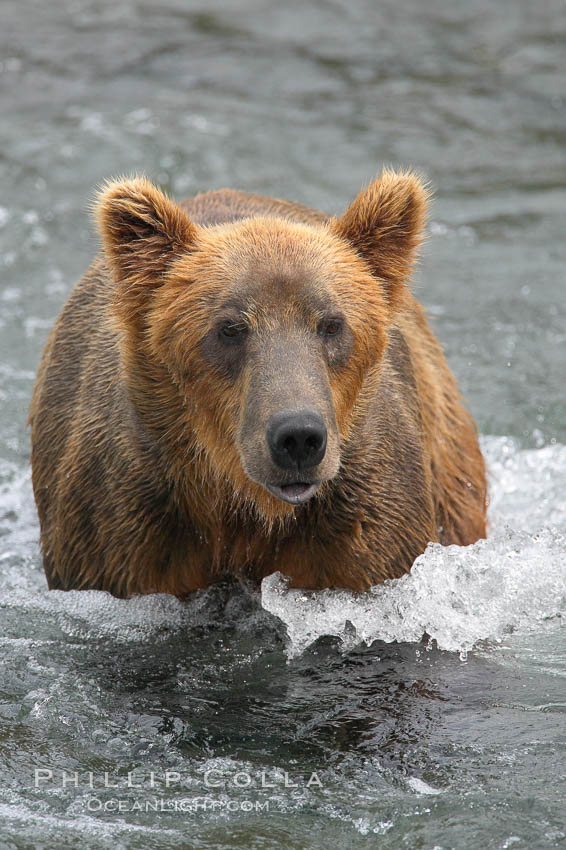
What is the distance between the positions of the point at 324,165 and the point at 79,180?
2.40 m

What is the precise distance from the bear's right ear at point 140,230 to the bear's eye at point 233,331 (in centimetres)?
45

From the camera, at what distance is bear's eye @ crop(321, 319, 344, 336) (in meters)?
5.15

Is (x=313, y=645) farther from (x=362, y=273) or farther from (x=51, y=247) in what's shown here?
(x=51, y=247)

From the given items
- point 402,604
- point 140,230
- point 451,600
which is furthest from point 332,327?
point 451,600

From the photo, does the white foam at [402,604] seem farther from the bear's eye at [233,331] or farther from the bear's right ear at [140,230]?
the bear's right ear at [140,230]

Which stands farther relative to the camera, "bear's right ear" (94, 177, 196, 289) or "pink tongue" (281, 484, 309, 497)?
"bear's right ear" (94, 177, 196, 289)

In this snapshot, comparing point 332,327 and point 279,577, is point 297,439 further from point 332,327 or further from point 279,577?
point 279,577

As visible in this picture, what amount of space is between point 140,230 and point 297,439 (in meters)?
1.29

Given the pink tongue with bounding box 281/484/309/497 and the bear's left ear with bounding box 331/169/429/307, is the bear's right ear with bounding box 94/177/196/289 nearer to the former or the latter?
the bear's left ear with bounding box 331/169/429/307

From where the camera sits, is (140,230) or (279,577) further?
(279,577)

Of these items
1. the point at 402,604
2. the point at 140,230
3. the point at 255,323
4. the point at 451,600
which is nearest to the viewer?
the point at 255,323

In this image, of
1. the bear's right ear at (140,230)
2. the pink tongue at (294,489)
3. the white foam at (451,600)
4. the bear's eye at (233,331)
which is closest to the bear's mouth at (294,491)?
the pink tongue at (294,489)

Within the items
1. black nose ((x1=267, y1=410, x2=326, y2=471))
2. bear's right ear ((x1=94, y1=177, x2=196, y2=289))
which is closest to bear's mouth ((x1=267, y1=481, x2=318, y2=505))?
black nose ((x1=267, y1=410, x2=326, y2=471))

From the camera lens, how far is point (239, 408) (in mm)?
5098
